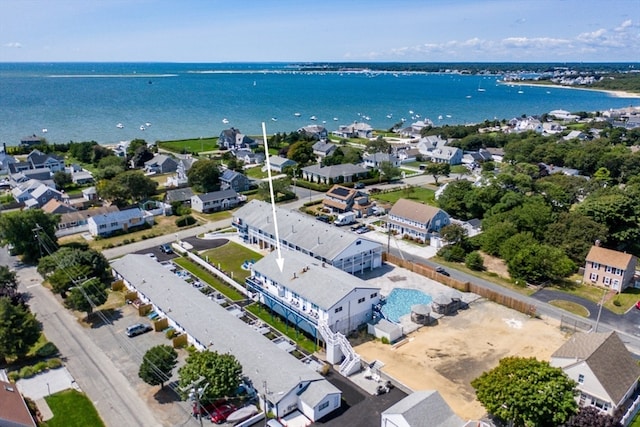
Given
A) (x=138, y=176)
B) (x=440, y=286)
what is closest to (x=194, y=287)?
(x=440, y=286)

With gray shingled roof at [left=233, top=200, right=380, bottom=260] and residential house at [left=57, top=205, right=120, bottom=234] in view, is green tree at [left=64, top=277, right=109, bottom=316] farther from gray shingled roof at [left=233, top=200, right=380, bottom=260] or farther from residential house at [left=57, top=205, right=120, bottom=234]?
residential house at [left=57, top=205, right=120, bottom=234]

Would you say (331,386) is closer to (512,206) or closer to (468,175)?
(512,206)

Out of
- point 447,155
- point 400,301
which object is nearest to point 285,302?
point 400,301

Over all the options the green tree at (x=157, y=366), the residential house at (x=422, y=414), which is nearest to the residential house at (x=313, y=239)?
the green tree at (x=157, y=366)

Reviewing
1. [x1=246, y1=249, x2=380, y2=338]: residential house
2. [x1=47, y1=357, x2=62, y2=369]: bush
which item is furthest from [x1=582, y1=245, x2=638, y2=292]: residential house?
[x1=47, y1=357, x2=62, y2=369]: bush

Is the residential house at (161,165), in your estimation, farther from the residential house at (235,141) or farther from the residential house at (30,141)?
the residential house at (30,141)
